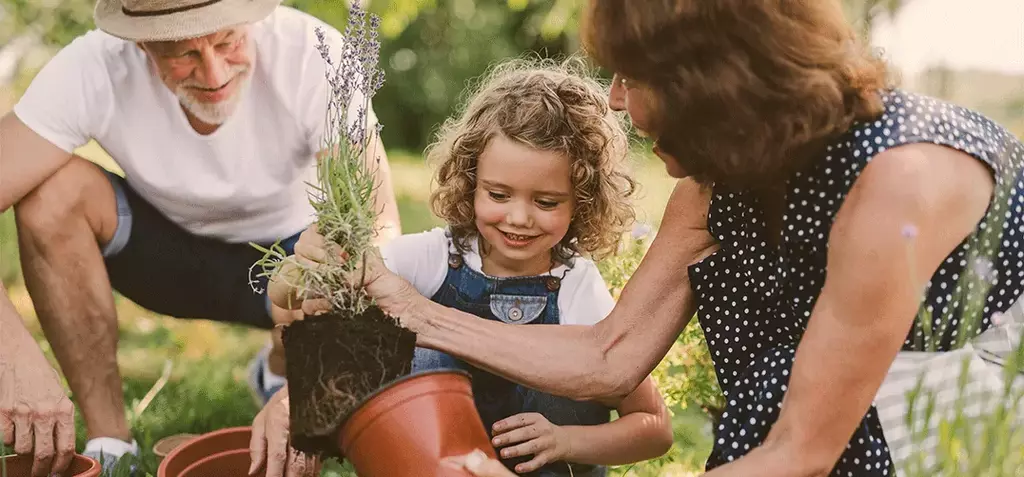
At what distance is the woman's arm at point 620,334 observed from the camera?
2.19 meters

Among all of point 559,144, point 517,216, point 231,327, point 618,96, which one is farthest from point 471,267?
point 231,327

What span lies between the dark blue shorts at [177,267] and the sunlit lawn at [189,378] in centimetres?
35

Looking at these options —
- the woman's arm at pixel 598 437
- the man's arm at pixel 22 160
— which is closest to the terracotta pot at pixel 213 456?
the woman's arm at pixel 598 437

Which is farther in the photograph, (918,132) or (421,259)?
(421,259)

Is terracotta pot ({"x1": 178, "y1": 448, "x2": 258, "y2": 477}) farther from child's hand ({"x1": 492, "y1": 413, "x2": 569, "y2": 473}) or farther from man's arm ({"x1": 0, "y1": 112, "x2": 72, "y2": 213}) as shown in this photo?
man's arm ({"x1": 0, "y1": 112, "x2": 72, "y2": 213})

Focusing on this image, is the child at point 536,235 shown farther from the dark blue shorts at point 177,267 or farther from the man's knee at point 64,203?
the man's knee at point 64,203

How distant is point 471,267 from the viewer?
2594mm

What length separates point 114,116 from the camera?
3072 millimetres

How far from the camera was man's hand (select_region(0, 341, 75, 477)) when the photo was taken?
2340mm

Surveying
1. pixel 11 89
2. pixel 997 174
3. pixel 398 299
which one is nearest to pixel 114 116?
pixel 398 299

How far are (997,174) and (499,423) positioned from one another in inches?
46.3

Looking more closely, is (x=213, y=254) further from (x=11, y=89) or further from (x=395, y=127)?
(x=395, y=127)

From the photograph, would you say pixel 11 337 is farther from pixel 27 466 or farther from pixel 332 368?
pixel 332 368

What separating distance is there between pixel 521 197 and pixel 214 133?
1253mm
